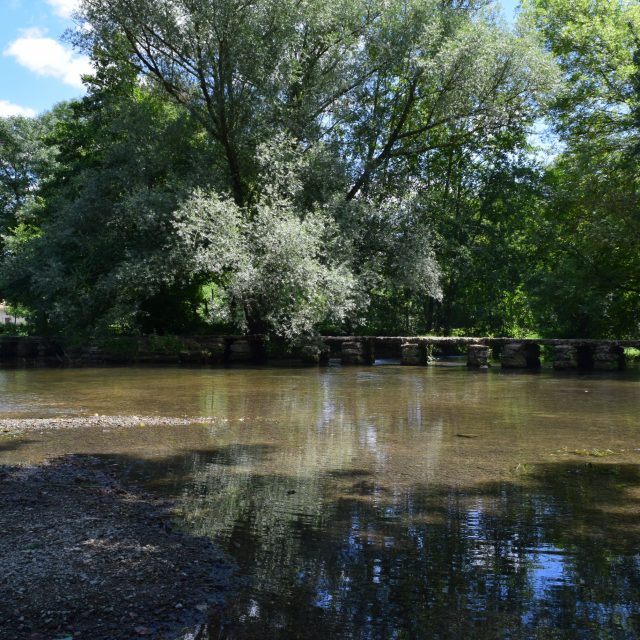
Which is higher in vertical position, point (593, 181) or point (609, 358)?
point (593, 181)

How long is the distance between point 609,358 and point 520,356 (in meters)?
2.75

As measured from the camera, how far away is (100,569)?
3686 mm

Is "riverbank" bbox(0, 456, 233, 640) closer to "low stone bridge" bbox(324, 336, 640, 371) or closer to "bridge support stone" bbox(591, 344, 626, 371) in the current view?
"low stone bridge" bbox(324, 336, 640, 371)

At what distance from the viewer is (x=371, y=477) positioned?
252 inches

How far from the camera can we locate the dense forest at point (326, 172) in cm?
2189

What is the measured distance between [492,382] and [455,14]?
15.5m

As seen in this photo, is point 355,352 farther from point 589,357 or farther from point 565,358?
point 589,357

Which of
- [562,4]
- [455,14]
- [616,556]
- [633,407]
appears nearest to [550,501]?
[616,556]

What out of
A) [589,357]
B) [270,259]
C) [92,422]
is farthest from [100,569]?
[589,357]

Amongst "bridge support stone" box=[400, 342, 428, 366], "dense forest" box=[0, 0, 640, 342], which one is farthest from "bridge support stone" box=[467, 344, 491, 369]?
"dense forest" box=[0, 0, 640, 342]

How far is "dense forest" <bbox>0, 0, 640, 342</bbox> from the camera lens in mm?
21891

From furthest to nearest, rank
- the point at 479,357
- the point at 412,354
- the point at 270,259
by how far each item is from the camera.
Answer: the point at 412,354 → the point at 479,357 → the point at 270,259

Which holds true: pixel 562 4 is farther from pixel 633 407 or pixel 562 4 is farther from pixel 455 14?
pixel 633 407

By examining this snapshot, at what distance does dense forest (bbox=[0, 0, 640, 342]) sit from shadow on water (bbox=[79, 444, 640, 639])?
50.0 ft
